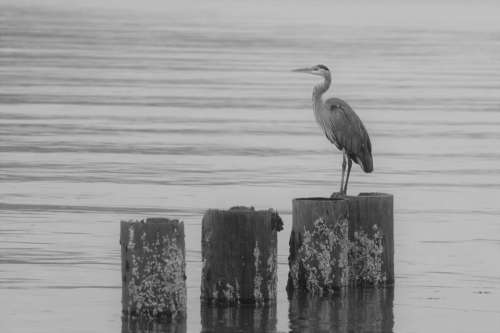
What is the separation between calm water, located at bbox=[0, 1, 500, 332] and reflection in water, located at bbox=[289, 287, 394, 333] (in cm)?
2

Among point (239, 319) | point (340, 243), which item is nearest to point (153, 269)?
point (239, 319)

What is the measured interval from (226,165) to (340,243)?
9.23 meters

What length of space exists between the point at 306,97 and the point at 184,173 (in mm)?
14070

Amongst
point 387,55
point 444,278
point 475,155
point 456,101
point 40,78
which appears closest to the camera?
point 444,278

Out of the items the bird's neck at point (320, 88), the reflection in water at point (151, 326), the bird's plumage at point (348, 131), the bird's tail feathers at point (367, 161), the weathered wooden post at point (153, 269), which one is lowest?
the reflection in water at point (151, 326)

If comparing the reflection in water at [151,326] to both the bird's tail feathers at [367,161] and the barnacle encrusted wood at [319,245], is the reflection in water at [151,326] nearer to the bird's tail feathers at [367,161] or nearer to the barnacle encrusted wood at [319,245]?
the barnacle encrusted wood at [319,245]

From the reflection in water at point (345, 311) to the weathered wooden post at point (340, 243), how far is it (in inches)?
4.3

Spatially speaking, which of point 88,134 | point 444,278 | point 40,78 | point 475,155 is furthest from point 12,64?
point 444,278

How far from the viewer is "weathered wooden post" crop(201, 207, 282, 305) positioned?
13.0 meters

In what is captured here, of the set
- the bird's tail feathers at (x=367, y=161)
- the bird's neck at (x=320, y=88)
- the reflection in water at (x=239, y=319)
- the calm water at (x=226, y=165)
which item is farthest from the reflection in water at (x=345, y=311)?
the bird's neck at (x=320, y=88)

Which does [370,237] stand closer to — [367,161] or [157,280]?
[367,161]

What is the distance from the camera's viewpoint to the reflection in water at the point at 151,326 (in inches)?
489

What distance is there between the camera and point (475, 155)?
2497 cm

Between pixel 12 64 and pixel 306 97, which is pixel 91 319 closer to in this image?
pixel 306 97
